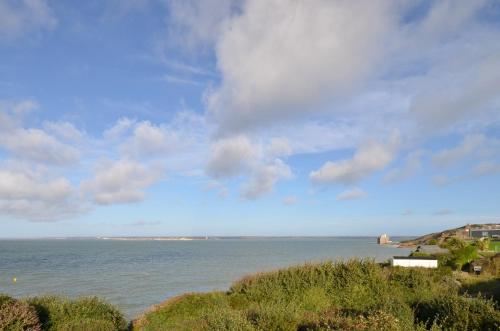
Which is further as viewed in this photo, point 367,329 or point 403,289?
point 403,289

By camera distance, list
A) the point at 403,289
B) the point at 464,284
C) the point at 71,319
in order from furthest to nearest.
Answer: the point at 464,284 → the point at 403,289 → the point at 71,319

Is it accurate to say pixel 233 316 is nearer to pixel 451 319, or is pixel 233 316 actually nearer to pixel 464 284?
pixel 451 319

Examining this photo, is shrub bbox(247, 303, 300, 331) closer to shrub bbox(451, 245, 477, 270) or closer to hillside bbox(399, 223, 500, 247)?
shrub bbox(451, 245, 477, 270)

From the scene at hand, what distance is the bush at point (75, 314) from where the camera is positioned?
47.6 feet

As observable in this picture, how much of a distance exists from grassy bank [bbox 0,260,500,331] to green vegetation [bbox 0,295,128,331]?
3 centimetres

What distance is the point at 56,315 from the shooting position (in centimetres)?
1539

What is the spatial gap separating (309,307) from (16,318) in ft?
34.7

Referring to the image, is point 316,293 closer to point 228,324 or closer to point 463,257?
point 228,324

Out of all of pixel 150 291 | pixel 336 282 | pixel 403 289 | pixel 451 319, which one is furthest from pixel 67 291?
pixel 451 319

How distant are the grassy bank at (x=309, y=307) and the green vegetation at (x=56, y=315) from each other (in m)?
0.03

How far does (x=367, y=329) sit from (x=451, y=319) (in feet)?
10.3

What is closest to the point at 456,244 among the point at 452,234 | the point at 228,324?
the point at 228,324

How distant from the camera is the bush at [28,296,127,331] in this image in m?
14.5

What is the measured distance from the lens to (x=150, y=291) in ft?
108
